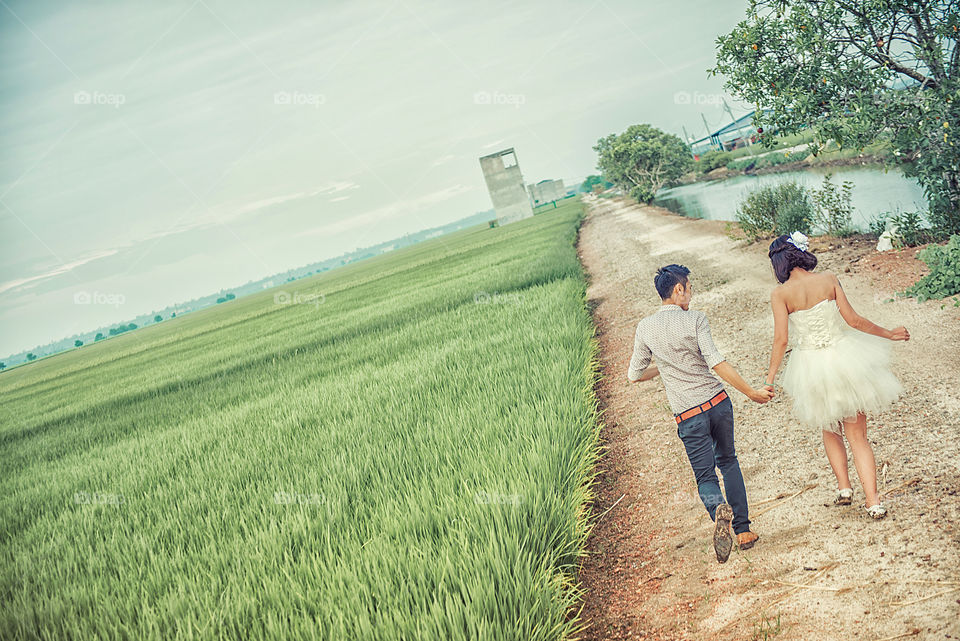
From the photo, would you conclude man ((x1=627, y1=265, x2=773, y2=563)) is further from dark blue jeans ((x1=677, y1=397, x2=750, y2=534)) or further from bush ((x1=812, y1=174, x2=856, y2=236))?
bush ((x1=812, y1=174, x2=856, y2=236))

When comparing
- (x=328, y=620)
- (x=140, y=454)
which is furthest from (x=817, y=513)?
A: (x=140, y=454)

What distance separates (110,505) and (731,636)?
584 centimetres

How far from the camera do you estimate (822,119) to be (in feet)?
25.9

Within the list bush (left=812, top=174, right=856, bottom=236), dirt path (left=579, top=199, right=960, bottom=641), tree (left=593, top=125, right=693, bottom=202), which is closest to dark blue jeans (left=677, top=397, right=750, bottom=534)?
dirt path (left=579, top=199, right=960, bottom=641)

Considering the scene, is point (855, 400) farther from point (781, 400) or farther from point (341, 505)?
point (341, 505)

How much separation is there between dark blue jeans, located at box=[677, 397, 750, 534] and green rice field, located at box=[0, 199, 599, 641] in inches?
34.4

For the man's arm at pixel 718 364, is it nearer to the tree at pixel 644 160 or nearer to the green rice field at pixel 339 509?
the green rice field at pixel 339 509

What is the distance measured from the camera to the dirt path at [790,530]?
2.45m

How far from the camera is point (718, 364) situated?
285 centimetres

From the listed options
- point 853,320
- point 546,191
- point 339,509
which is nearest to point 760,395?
point 853,320

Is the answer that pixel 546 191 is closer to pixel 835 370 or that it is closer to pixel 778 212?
pixel 778 212

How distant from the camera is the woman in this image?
9.62ft

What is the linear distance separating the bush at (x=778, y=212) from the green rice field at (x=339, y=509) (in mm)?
5995

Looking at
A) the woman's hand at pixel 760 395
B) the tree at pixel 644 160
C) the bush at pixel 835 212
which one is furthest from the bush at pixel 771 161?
the woman's hand at pixel 760 395
